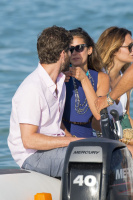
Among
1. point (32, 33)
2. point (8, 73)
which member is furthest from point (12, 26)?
point (8, 73)

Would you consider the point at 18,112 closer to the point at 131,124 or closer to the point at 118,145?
the point at 118,145

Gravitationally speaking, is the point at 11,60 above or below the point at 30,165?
above

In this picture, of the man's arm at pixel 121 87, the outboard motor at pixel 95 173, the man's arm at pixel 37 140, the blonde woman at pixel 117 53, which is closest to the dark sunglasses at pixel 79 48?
the blonde woman at pixel 117 53

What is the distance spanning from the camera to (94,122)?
3.82m

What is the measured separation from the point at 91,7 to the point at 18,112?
490 inches

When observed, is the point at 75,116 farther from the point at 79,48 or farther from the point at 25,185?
the point at 25,185

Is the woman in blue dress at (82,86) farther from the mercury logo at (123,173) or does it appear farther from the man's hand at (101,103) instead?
the mercury logo at (123,173)

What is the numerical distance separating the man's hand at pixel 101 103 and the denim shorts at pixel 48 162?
421 mm

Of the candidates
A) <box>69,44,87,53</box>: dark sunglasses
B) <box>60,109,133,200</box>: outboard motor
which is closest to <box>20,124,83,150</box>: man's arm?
<box>60,109,133,200</box>: outboard motor

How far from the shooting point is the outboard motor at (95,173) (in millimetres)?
2615

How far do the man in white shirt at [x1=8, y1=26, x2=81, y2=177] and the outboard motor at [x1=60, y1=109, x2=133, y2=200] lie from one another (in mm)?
384

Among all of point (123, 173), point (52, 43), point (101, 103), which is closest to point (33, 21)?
point (101, 103)

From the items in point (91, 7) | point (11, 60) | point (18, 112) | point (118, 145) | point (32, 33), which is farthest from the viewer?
point (91, 7)

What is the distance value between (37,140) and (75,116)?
59cm
